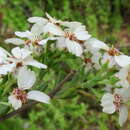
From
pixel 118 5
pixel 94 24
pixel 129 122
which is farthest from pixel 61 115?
pixel 118 5

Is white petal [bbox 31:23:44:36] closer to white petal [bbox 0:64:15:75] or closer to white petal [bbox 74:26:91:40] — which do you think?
white petal [bbox 74:26:91:40]

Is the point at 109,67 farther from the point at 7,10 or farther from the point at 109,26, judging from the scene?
the point at 109,26

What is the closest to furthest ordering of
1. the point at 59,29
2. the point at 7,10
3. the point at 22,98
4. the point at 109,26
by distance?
the point at 22,98 → the point at 59,29 → the point at 7,10 → the point at 109,26

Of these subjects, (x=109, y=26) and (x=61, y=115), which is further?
(x=109, y=26)

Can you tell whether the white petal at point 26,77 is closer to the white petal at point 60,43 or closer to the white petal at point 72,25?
the white petal at point 60,43

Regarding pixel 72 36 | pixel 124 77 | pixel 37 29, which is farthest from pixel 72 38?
pixel 124 77

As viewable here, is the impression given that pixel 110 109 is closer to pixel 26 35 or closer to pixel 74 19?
pixel 26 35
